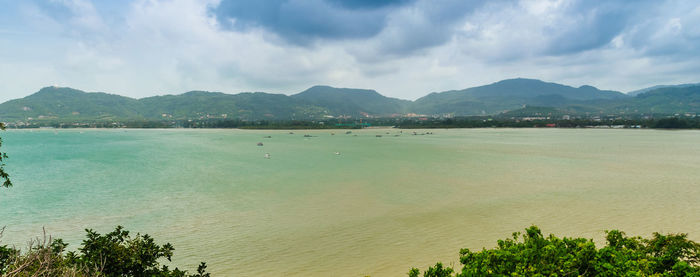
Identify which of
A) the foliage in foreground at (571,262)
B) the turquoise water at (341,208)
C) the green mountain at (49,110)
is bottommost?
the turquoise water at (341,208)

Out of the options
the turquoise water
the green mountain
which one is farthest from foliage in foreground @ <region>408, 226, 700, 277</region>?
the green mountain

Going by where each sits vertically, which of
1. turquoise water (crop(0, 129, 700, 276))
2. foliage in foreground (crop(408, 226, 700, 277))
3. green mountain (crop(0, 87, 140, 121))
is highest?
green mountain (crop(0, 87, 140, 121))

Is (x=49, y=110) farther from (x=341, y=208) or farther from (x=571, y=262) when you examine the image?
(x=571, y=262)

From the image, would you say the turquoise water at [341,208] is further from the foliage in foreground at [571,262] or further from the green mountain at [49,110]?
the green mountain at [49,110]

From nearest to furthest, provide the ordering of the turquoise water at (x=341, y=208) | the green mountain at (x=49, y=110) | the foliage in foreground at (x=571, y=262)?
the foliage in foreground at (x=571, y=262) → the turquoise water at (x=341, y=208) → the green mountain at (x=49, y=110)

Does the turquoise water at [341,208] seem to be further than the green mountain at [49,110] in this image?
No

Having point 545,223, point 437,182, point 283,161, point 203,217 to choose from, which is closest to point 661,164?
point 437,182

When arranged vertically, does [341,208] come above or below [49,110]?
below

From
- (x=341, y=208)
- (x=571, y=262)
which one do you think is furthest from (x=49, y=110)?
(x=571, y=262)

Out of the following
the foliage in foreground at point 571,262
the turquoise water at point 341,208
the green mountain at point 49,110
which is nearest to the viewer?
the foliage in foreground at point 571,262

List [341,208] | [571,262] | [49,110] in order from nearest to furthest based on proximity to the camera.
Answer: [571,262] < [341,208] < [49,110]

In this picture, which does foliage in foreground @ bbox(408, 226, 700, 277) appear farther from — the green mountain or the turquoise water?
the green mountain

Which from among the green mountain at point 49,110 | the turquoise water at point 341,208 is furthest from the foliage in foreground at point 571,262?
the green mountain at point 49,110
